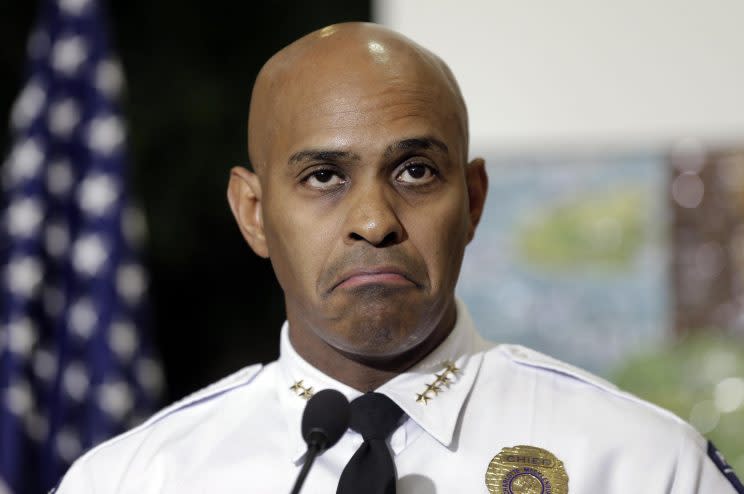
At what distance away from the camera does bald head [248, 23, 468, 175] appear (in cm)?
158

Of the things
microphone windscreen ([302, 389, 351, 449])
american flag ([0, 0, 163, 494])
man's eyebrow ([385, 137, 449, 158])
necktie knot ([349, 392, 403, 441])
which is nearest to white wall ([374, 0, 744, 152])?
american flag ([0, 0, 163, 494])

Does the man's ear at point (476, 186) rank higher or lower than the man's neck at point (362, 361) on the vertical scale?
higher

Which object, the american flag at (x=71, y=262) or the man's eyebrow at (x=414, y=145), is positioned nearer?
the man's eyebrow at (x=414, y=145)

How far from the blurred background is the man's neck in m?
1.57

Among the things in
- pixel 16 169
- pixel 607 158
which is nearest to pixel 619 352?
pixel 607 158

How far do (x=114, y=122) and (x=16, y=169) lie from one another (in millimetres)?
371

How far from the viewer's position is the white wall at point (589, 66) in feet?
9.93

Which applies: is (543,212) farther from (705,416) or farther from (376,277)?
(376,277)

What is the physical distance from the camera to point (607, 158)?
3.17m

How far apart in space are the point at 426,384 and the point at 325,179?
0.36 metres

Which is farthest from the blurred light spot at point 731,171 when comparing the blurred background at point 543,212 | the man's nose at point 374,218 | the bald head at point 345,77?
the man's nose at point 374,218

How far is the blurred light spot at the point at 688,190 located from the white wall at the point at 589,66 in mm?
116

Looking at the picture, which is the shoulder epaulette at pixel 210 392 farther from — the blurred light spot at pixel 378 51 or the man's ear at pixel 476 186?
the blurred light spot at pixel 378 51

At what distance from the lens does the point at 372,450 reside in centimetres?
154
